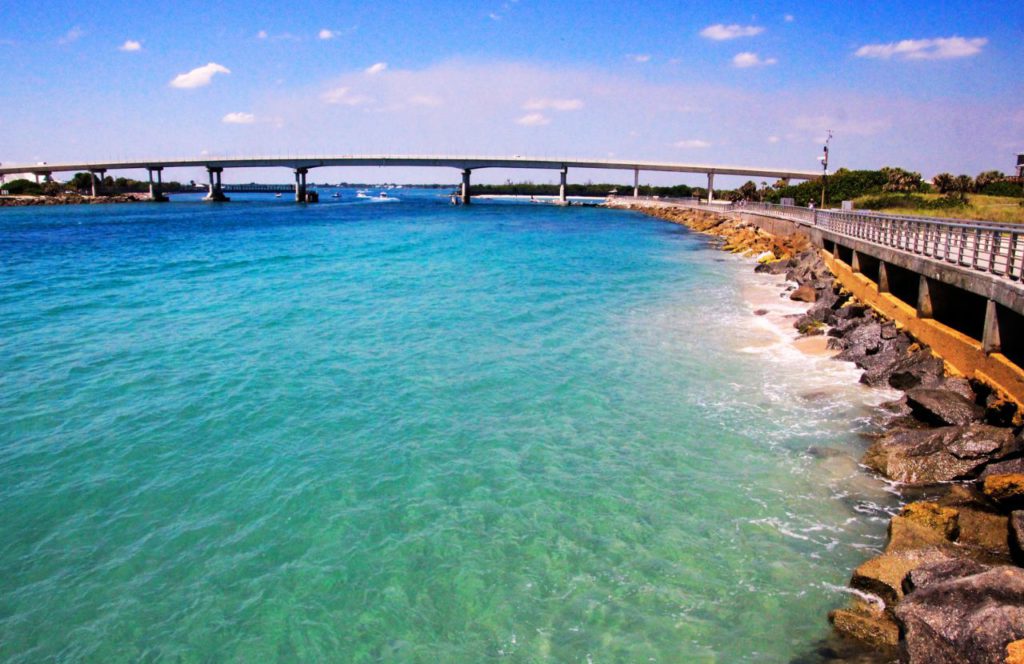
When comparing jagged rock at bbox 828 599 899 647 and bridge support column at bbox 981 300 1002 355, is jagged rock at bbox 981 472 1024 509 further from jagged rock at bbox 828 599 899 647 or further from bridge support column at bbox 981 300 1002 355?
bridge support column at bbox 981 300 1002 355

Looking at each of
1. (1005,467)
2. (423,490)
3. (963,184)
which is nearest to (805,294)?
(1005,467)

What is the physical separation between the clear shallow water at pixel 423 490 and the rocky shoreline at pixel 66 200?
527 ft

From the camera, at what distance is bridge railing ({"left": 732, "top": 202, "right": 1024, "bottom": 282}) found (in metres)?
15.5

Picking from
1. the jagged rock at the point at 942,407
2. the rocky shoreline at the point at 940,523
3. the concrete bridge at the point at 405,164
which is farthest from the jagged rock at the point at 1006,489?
the concrete bridge at the point at 405,164

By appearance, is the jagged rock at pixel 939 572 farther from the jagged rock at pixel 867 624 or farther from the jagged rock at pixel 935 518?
the jagged rock at pixel 935 518

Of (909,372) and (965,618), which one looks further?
(909,372)

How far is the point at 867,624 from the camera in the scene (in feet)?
25.1

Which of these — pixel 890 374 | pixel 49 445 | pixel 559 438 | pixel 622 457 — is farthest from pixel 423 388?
pixel 890 374

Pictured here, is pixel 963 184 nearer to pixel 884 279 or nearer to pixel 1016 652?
pixel 884 279

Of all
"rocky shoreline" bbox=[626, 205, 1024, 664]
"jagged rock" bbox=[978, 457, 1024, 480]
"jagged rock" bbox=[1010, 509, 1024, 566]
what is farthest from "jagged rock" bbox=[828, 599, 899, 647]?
"jagged rock" bbox=[978, 457, 1024, 480]

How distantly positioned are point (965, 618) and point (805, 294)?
24.4 m

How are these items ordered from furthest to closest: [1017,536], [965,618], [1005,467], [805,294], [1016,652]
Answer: [805,294] < [1005,467] < [1017,536] < [965,618] < [1016,652]

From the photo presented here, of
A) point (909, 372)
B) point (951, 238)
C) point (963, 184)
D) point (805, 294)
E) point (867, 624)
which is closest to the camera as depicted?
point (867, 624)

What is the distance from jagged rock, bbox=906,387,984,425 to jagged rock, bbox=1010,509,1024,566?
4928 millimetres
